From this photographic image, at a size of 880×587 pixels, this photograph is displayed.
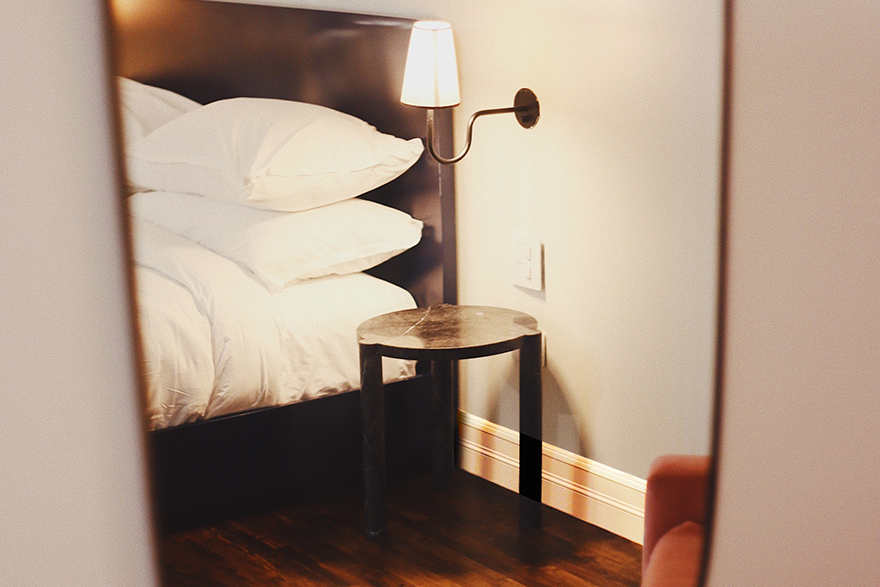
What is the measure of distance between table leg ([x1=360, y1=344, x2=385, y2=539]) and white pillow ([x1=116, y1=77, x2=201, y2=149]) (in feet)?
1.01

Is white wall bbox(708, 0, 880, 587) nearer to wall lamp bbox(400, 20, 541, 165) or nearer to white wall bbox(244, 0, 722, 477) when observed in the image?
white wall bbox(244, 0, 722, 477)

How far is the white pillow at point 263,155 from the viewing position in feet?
2.33

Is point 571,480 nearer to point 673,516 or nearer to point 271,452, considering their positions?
point 673,516

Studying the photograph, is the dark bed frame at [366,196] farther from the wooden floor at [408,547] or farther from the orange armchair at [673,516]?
the orange armchair at [673,516]

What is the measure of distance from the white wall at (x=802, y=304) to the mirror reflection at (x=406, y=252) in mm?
119

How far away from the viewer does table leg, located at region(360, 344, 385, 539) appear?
2.66 feet

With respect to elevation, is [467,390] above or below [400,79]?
below

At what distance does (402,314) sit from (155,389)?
0.88 feet

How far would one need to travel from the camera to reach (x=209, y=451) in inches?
29.8

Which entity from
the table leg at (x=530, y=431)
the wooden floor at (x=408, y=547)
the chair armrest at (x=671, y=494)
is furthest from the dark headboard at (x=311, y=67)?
the chair armrest at (x=671, y=494)

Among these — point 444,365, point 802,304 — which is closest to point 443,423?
point 444,365

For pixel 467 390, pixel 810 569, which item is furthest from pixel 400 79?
pixel 810 569

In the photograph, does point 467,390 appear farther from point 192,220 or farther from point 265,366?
point 192,220

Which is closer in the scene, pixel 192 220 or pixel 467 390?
pixel 192 220
